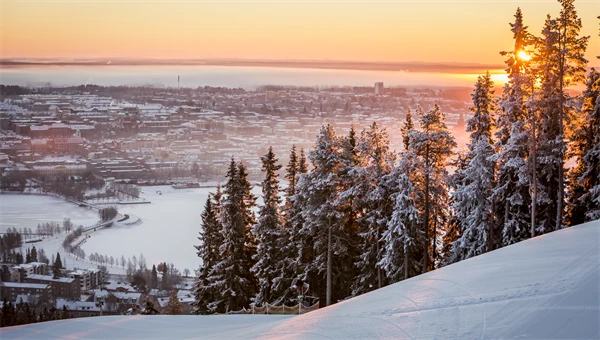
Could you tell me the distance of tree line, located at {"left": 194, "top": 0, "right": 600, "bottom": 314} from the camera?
24.4 m

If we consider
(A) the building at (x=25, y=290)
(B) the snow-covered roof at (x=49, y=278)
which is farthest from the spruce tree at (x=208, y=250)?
(B) the snow-covered roof at (x=49, y=278)

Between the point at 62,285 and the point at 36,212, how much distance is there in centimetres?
4542

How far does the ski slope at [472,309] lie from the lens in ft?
34.1

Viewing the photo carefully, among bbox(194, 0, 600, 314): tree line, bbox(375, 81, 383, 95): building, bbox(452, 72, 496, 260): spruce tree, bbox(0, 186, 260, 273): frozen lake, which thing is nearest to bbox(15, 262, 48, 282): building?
bbox(0, 186, 260, 273): frozen lake

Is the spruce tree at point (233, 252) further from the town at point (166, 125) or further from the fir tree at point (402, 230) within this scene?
the town at point (166, 125)

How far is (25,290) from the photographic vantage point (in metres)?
58.8

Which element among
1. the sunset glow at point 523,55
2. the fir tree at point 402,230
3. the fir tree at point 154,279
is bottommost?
the fir tree at point 154,279

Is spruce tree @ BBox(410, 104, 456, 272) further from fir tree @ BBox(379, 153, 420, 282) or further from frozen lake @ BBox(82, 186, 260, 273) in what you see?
frozen lake @ BBox(82, 186, 260, 273)

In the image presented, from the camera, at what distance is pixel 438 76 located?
93250 millimetres

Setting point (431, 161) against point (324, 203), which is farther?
point (324, 203)

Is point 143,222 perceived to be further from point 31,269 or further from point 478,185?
point 478,185

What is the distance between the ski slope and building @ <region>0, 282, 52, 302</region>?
42.0 metres

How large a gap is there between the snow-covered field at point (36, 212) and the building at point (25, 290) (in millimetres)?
33455

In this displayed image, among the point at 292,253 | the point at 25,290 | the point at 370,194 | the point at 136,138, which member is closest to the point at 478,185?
the point at 370,194
